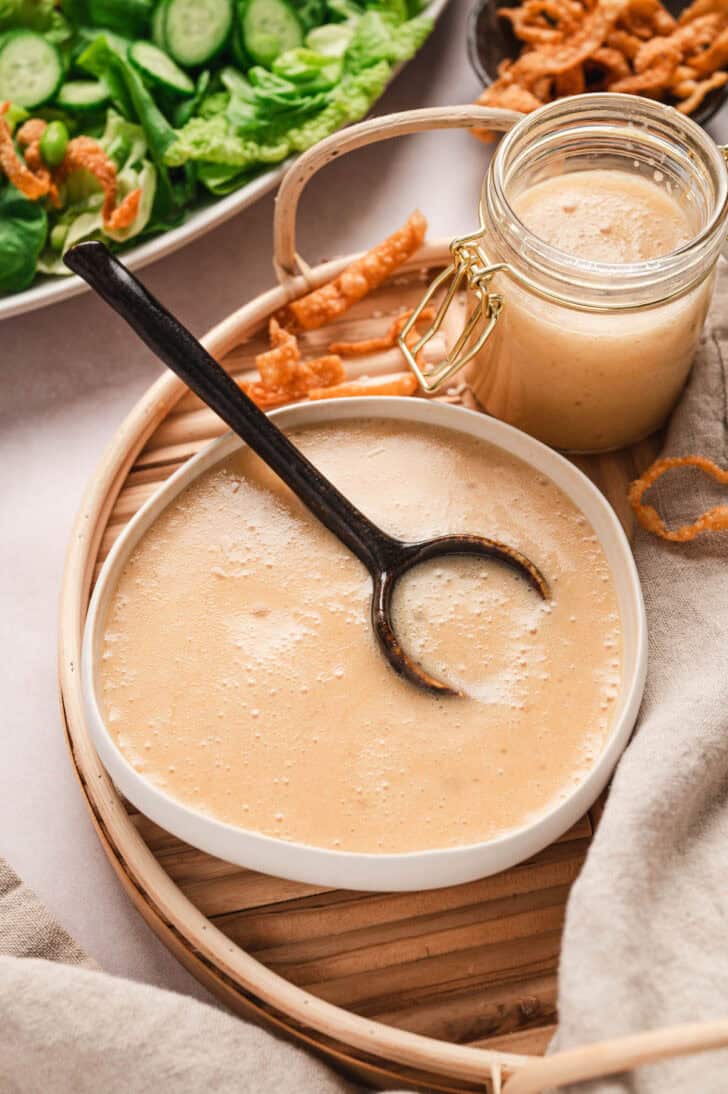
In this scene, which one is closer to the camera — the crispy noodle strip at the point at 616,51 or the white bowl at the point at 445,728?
the white bowl at the point at 445,728

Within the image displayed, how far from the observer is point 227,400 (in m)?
1.24

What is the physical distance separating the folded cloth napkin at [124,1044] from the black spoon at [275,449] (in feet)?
1.42

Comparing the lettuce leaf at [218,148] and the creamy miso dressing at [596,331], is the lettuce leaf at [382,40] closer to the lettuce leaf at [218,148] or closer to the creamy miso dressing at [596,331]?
the lettuce leaf at [218,148]

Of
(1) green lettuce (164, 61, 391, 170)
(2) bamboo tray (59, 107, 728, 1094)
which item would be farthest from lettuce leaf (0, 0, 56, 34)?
(2) bamboo tray (59, 107, 728, 1094)

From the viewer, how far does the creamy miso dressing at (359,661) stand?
1092 millimetres

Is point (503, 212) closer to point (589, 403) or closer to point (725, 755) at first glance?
point (589, 403)

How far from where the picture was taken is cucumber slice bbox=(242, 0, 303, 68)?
1.74m

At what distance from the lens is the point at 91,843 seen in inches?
55.6

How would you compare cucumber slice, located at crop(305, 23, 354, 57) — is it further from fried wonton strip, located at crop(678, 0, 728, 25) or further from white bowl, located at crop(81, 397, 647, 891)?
white bowl, located at crop(81, 397, 647, 891)

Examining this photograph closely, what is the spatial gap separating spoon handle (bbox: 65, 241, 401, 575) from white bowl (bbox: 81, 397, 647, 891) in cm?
5

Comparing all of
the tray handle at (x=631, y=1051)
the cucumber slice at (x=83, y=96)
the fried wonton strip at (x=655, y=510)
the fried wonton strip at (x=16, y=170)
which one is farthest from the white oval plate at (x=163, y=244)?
the tray handle at (x=631, y=1051)

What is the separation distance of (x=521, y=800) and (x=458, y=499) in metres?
0.36

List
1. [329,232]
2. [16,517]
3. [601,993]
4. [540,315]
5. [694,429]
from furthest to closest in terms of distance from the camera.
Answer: [329,232]
[16,517]
[694,429]
[540,315]
[601,993]

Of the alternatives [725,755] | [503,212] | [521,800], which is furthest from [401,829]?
[503,212]
